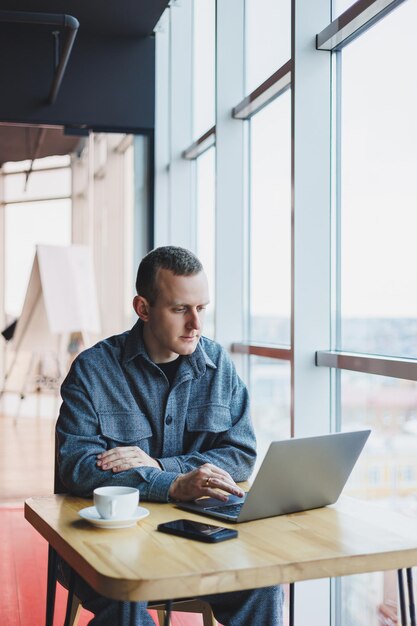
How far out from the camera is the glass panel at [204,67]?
170 inches

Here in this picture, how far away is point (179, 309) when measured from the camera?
1978 millimetres

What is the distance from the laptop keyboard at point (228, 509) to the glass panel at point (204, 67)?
9.79 ft

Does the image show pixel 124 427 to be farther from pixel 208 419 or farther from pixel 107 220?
pixel 107 220

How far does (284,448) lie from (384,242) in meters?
1.17

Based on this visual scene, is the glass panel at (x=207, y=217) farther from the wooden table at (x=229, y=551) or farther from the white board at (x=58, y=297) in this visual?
the wooden table at (x=229, y=551)

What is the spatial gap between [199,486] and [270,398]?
71.6 inches

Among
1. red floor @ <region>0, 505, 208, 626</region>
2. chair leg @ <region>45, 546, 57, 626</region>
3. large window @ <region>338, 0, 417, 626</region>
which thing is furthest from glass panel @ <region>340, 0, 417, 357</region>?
red floor @ <region>0, 505, 208, 626</region>

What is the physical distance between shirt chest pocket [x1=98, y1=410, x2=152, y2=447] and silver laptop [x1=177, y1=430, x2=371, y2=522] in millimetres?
273

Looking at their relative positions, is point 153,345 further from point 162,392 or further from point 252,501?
point 252,501

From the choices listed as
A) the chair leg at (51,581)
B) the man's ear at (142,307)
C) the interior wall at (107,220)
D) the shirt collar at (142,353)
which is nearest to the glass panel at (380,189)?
the shirt collar at (142,353)

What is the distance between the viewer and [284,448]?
59.9 inches

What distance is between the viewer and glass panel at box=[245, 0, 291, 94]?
10.7 feet

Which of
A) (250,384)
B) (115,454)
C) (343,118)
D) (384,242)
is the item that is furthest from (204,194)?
(115,454)

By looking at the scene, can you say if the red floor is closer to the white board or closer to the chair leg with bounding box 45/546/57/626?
the chair leg with bounding box 45/546/57/626
